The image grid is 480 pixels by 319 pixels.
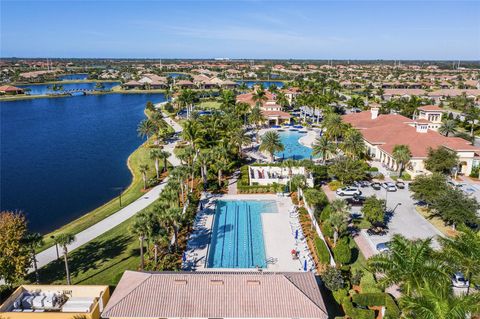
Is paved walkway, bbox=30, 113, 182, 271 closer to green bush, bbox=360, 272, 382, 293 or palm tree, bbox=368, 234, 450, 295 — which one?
green bush, bbox=360, 272, 382, 293

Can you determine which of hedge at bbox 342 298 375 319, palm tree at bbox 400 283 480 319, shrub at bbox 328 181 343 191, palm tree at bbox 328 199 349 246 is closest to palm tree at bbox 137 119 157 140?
shrub at bbox 328 181 343 191

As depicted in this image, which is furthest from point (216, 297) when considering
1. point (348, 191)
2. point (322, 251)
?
point (348, 191)

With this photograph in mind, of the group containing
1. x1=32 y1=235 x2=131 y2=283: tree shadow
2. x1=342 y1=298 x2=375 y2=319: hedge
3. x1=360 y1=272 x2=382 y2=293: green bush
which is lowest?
x1=32 y1=235 x2=131 y2=283: tree shadow

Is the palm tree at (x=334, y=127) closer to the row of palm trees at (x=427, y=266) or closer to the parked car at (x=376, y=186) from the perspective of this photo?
the parked car at (x=376, y=186)

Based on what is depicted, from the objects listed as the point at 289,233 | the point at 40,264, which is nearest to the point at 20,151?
the point at 40,264

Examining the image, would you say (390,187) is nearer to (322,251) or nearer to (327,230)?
(327,230)

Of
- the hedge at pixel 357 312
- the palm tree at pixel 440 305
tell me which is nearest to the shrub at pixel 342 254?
the hedge at pixel 357 312
